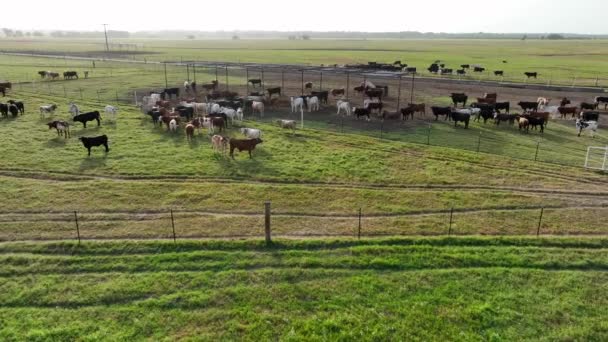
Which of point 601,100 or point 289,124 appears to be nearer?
point 289,124

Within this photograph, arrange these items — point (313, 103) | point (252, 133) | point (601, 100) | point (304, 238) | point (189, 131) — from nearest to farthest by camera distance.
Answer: point (304, 238)
point (252, 133)
point (189, 131)
point (313, 103)
point (601, 100)

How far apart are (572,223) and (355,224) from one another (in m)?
6.95

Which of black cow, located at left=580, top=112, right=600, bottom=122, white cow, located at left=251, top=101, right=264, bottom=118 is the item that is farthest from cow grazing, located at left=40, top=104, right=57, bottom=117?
black cow, located at left=580, top=112, right=600, bottom=122

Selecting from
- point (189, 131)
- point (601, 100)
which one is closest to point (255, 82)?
point (189, 131)

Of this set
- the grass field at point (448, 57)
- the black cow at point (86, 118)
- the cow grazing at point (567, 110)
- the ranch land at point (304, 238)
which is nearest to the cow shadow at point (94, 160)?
the ranch land at point (304, 238)

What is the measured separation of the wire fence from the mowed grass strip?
29.0 inches

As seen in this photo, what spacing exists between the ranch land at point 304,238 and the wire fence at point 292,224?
73 millimetres

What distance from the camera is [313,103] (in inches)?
1264

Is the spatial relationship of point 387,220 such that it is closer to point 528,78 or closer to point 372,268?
point 372,268

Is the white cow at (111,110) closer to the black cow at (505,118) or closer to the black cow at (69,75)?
the black cow at (505,118)

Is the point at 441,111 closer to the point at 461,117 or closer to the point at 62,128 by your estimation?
the point at 461,117

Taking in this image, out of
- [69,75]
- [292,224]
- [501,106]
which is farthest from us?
[69,75]

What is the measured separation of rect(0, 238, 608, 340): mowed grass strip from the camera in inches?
348

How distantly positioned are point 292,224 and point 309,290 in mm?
3602
